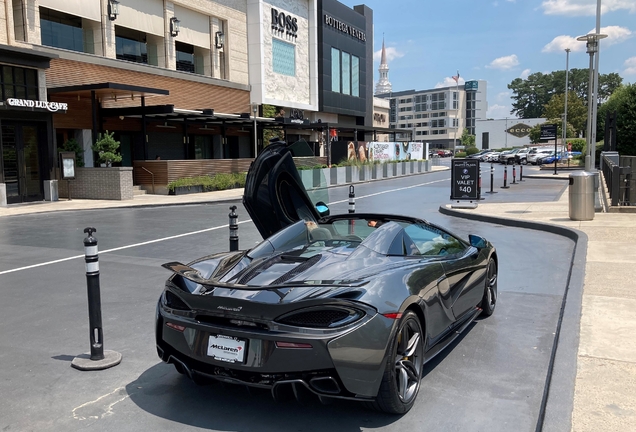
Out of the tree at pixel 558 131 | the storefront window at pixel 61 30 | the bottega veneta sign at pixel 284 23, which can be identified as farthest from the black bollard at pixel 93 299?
the tree at pixel 558 131

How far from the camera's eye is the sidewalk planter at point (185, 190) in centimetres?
2584

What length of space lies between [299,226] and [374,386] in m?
2.02

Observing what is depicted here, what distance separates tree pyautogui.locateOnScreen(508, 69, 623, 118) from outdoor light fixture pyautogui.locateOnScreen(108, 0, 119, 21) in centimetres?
13727

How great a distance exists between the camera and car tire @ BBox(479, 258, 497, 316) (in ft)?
20.9

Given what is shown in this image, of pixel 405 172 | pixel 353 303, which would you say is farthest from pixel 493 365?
pixel 405 172

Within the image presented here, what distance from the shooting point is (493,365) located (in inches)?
198

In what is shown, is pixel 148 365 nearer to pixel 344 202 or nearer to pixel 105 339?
pixel 105 339

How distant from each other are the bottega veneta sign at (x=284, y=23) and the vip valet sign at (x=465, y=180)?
26.6 meters

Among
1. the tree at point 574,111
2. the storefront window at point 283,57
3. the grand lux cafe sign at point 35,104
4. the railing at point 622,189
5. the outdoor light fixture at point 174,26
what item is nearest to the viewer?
the railing at point 622,189

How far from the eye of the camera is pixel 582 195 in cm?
1388

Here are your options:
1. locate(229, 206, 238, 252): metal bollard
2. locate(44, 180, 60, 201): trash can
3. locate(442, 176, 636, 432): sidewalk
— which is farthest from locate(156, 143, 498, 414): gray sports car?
locate(44, 180, 60, 201): trash can

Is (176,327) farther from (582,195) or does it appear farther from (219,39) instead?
(219,39)

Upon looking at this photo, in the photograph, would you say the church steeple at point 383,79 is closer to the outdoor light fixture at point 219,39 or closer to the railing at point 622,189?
the outdoor light fixture at point 219,39

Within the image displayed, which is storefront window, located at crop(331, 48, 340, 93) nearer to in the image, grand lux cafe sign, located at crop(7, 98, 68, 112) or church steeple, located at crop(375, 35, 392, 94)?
grand lux cafe sign, located at crop(7, 98, 68, 112)
